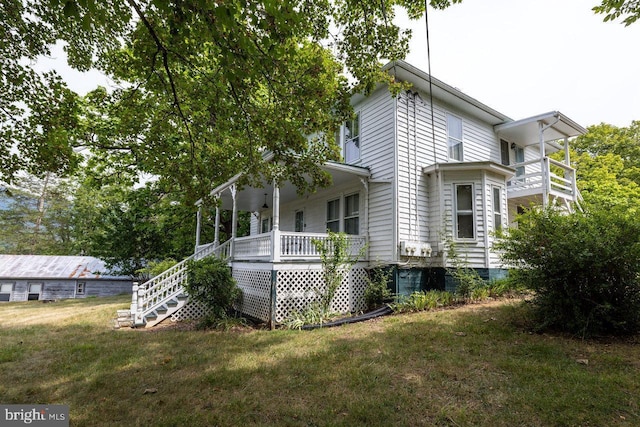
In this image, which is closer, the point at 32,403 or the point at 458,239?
the point at 32,403

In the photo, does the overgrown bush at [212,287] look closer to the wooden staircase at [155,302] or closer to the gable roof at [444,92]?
the wooden staircase at [155,302]

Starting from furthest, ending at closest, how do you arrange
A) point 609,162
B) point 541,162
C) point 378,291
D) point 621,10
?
point 609,162
point 541,162
point 378,291
point 621,10

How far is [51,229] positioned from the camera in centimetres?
3347

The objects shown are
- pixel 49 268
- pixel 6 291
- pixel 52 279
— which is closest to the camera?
pixel 6 291

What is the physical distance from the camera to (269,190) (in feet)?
38.9

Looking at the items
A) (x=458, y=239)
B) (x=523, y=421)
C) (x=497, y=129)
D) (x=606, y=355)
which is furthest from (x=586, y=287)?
(x=497, y=129)

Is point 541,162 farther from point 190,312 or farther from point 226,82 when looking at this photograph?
point 190,312

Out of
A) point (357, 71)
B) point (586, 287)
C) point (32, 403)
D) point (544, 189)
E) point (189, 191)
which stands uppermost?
point (357, 71)

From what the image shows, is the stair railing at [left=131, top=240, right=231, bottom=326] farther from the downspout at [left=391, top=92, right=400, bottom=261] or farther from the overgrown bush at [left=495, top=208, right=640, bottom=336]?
the overgrown bush at [left=495, top=208, right=640, bottom=336]

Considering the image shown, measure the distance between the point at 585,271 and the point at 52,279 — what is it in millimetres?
31601

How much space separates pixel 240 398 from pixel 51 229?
131 feet

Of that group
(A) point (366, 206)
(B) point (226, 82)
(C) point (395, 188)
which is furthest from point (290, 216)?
(B) point (226, 82)

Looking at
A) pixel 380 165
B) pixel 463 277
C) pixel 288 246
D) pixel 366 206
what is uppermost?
pixel 380 165

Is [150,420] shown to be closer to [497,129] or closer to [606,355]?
[606,355]
